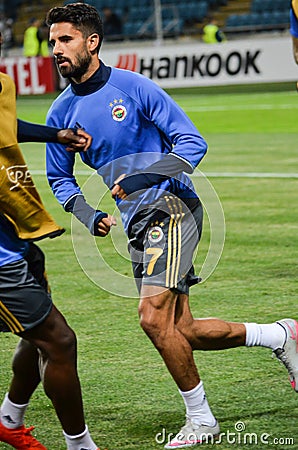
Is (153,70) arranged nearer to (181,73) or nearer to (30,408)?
(181,73)

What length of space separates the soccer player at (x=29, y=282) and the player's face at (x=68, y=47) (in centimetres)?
62

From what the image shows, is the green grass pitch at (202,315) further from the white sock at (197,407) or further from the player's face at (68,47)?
the player's face at (68,47)

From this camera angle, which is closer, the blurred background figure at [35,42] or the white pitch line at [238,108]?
the white pitch line at [238,108]

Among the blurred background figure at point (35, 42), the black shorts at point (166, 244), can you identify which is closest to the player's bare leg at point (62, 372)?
the black shorts at point (166, 244)

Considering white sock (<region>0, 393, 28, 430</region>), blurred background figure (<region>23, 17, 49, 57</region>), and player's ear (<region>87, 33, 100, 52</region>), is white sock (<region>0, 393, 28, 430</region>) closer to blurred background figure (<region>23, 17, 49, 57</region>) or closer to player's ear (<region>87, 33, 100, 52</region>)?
player's ear (<region>87, 33, 100, 52</region>)

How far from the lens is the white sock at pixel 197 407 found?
484 centimetres

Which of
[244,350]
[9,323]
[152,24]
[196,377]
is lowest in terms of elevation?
[152,24]

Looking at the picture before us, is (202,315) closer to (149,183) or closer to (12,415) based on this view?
(149,183)

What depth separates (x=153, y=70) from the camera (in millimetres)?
30500

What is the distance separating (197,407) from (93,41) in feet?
6.06

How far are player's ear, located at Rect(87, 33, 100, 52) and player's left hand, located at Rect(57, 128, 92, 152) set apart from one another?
635 mm

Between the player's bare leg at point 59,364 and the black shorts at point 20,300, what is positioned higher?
the black shorts at point 20,300

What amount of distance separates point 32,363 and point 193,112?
20.1m

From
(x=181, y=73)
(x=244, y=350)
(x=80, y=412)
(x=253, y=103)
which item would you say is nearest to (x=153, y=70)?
(x=181, y=73)
